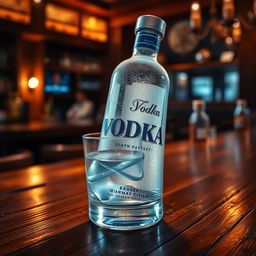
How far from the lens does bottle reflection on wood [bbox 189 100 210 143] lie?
55.0 inches

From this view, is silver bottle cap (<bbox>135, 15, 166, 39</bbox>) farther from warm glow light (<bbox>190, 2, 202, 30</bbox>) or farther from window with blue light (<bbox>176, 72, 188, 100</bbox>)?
window with blue light (<bbox>176, 72, 188, 100</bbox>)

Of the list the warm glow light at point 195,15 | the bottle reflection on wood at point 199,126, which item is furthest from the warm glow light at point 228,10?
the bottle reflection on wood at point 199,126

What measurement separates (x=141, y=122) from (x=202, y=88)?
258 inches

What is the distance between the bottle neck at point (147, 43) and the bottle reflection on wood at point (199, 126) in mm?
1022

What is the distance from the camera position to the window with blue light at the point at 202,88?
6586 millimetres

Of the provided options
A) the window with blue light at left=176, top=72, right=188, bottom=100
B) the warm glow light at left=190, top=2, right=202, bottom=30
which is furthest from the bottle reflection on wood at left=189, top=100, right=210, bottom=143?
the window with blue light at left=176, top=72, right=188, bottom=100

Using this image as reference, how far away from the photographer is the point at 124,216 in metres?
0.37

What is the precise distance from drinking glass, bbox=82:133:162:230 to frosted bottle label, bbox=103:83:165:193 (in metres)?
0.01

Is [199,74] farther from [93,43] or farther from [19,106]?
[19,106]

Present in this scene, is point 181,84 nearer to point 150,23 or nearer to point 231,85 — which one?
point 231,85

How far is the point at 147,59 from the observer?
41cm

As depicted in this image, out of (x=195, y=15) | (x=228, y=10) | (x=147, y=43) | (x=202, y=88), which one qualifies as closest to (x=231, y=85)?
(x=202, y=88)

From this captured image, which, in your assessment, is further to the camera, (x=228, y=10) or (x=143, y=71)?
(x=228, y=10)

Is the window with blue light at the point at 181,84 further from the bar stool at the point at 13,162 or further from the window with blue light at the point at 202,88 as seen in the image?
the bar stool at the point at 13,162
